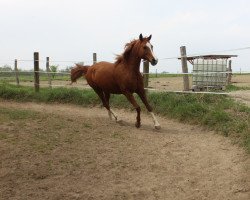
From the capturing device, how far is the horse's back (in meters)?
8.13

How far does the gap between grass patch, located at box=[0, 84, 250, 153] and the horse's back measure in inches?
58.0

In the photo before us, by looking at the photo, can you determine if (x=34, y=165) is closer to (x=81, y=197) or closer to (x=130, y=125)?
(x=81, y=197)

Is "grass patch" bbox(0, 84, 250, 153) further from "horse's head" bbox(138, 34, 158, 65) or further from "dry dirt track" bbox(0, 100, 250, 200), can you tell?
"horse's head" bbox(138, 34, 158, 65)

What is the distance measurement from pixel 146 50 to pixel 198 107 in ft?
5.45

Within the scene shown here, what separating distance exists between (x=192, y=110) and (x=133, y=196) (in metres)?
4.15

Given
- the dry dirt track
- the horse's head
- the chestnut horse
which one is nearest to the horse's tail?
the chestnut horse

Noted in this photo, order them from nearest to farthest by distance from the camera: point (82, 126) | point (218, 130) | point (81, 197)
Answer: point (81, 197), point (218, 130), point (82, 126)

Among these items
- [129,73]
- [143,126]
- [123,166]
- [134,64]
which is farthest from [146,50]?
[123,166]

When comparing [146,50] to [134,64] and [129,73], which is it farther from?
[129,73]

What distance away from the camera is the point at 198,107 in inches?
310

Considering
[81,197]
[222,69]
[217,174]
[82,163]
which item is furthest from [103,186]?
[222,69]

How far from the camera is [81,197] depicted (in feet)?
13.3

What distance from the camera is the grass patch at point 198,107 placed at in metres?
6.34

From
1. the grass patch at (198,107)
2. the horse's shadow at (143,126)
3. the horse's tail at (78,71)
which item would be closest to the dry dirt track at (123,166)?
the grass patch at (198,107)
